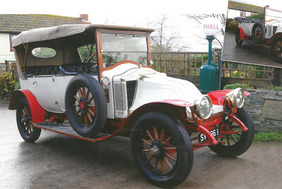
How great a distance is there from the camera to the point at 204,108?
11.7 feet

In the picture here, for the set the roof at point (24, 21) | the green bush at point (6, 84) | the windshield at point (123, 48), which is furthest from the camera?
the roof at point (24, 21)

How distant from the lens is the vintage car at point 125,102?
11.5 feet

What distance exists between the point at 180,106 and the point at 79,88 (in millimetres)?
1706

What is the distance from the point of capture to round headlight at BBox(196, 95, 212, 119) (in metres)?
3.43

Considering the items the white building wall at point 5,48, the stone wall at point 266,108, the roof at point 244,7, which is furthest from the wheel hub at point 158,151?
the white building wall at point 5,48

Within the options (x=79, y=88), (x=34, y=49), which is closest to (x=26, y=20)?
(x=34, y=49)

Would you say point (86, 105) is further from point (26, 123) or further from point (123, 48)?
point (26, 123)

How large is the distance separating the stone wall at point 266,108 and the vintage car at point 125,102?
1.04m

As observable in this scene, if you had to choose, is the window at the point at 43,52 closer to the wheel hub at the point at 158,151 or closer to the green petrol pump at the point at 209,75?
the wheel hub at the point at 158,151

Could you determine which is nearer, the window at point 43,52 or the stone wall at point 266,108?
the stone wall at point 266,108

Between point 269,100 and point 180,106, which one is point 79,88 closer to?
point 180,106

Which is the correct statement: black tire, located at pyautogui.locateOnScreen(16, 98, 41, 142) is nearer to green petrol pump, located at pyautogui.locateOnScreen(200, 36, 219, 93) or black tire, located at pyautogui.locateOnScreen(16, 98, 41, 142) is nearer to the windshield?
the windshield

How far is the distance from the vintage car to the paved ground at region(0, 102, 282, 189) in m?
0.28

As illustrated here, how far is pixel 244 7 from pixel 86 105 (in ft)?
10.6
